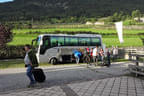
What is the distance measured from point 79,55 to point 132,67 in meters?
7.89

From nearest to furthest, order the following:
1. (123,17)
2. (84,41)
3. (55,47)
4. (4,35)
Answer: (55,47) < (84,41) < (4,35) < (123,17)

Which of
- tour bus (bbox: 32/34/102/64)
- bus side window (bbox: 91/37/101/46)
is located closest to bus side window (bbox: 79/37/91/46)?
tour bus (bbox: 32/34/102/64)

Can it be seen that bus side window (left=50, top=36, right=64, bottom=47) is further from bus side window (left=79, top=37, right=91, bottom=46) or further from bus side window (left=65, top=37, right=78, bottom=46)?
bus side window (left=79, top=37, right=91, bottom=46)

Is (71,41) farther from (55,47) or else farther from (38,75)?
(38,75)

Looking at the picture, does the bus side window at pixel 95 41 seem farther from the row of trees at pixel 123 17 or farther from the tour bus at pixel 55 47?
the row of trees at pixel 123 17

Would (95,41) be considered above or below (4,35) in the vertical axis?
below

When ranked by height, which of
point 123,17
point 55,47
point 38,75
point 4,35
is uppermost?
point 123,17

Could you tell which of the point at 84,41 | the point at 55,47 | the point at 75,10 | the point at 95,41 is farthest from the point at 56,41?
the point at 75,10

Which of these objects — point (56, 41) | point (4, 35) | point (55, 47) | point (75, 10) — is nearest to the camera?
point (55, 47)

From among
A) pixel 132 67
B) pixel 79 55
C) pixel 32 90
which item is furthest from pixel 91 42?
pixel 32 90

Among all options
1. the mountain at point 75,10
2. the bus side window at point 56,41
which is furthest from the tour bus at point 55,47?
the mountain at point 75,10

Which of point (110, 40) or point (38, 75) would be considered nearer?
point (38, 75)

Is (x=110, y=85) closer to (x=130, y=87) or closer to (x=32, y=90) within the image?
(x=130, y=87)

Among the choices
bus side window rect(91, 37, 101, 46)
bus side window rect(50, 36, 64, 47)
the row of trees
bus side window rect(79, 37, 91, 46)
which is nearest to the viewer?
bus side window rect(50, 36, 64, 47)
